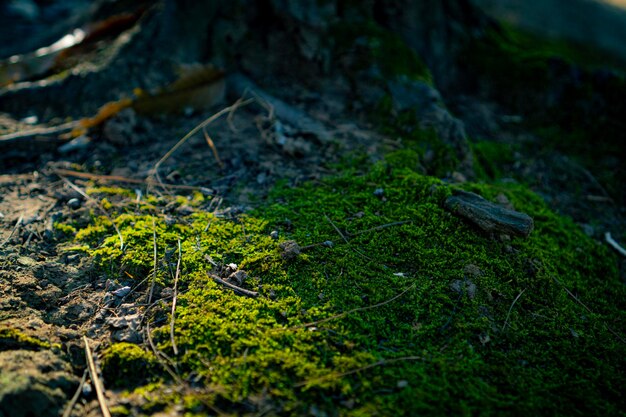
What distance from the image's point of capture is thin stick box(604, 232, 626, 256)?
10.8 feet

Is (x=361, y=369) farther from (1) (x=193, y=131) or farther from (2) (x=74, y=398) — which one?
(1) (x=193, y=131)

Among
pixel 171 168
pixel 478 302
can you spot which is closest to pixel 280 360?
pixel 478 302

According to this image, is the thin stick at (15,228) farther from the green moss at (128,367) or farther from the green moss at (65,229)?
the green moss at (128,367)

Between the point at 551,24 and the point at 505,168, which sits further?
the point at 551,24

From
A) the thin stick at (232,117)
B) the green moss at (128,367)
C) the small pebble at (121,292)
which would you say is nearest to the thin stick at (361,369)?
the green moss at (128,367)

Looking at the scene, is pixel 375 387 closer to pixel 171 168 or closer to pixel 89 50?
pixel 171 168

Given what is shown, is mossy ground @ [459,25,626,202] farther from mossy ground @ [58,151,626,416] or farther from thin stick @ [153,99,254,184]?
thin stick @ [153,99,254,184]

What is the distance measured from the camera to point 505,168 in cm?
421

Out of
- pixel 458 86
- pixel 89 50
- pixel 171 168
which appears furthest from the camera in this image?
pixel 458 86

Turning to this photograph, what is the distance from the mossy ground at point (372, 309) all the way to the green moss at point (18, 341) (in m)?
0.37

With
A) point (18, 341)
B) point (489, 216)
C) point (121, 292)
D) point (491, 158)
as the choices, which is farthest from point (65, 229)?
point (491, 158)

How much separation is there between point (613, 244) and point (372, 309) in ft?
7.66

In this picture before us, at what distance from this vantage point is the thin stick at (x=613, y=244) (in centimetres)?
329

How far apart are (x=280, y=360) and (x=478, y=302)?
122 cm
